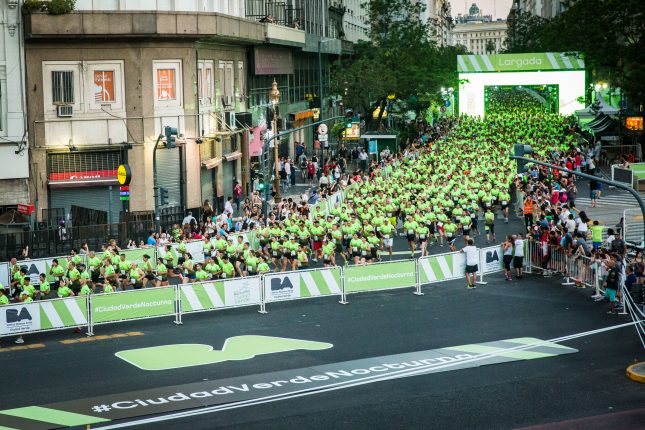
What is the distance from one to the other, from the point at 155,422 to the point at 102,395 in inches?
93.8

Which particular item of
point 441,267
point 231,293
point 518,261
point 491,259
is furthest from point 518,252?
point 231,293

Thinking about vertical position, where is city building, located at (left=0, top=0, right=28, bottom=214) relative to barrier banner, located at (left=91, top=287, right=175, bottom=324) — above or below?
above

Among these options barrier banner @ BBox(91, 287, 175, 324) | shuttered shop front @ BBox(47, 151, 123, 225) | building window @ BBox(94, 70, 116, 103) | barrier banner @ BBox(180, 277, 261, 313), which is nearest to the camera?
barrier banner @ BBox(91, 287, 175, 324)

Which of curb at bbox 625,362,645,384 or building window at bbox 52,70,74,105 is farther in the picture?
building window at bbox 52,70,74,105

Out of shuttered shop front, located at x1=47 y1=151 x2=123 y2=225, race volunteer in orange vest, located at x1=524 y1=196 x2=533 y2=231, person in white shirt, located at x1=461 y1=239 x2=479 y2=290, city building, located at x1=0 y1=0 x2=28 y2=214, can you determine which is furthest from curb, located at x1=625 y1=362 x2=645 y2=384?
city building, located at x1=0 y1=0 x2=28 y2=214

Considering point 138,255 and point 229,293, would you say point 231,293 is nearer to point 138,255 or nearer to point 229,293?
point 229,293

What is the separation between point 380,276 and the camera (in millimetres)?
30375

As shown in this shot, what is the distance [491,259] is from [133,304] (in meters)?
11.8

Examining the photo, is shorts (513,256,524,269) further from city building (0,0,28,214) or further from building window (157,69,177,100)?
city building (0,0,28,214)

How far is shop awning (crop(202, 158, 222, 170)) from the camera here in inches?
1998

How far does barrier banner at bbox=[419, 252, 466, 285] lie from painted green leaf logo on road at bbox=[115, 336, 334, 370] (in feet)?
22.5

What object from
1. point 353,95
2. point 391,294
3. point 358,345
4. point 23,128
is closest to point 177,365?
point 358,345

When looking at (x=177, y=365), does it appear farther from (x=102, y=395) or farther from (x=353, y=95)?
(x=353, y=95)

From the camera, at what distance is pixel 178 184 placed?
48594mm
